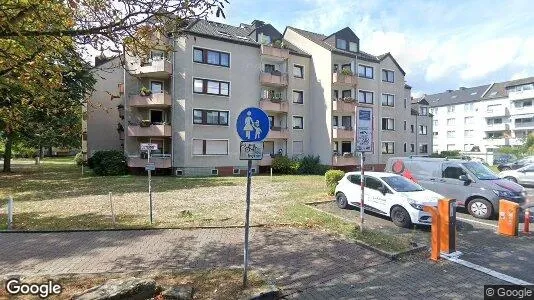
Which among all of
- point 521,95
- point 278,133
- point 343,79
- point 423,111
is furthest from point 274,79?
point 521,95

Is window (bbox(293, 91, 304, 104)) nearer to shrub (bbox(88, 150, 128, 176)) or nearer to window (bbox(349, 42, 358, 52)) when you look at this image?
window (bbox(349, 42, 358, 52))

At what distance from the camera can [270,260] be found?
22.9 ft

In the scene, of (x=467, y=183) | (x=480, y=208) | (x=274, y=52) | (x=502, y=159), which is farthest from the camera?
(x=502, y=159)

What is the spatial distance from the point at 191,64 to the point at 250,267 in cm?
2218

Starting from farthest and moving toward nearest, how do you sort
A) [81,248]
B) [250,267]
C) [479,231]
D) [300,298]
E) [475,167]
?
[475,167], [479,231], [81,248], [250,267], [300,298]

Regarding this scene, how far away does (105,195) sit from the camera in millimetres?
15633

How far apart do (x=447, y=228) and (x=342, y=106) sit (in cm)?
2448

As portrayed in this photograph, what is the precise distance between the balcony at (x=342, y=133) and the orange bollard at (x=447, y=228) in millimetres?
23455

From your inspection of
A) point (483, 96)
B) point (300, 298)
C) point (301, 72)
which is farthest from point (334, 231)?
point (483, 96)

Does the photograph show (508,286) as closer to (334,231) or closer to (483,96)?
(334,231)

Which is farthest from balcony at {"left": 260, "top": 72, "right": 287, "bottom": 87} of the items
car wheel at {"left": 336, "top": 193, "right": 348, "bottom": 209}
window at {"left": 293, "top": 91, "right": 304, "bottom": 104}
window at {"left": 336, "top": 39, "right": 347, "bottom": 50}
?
car wheel at {"left": 336, "top": 193, "right": 348, "bottom": 209}

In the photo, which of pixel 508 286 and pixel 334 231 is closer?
pixel 508 286

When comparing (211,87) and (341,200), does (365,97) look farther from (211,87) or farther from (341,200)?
(341,200)

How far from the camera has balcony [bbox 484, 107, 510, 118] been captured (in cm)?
5825
